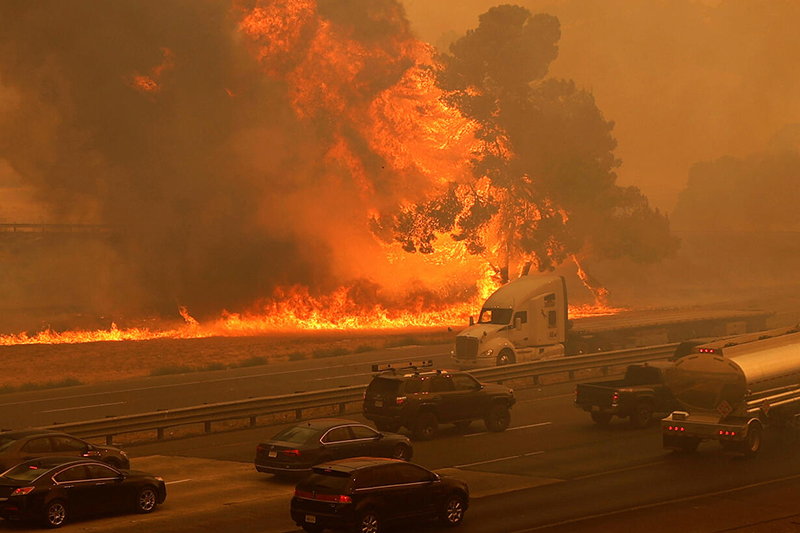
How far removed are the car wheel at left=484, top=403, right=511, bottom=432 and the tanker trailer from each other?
5187mm

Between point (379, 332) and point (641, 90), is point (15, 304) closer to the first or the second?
point (379, 332)

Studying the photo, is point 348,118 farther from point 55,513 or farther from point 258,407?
point 55,513

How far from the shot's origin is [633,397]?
27.1 m

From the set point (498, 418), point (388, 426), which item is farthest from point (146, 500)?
point (498, 418)

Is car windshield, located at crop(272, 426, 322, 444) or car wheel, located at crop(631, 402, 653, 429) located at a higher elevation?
car windshield, located at crop(272, 426, 322, 444)

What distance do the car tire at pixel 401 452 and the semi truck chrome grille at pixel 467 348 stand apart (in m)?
16.4

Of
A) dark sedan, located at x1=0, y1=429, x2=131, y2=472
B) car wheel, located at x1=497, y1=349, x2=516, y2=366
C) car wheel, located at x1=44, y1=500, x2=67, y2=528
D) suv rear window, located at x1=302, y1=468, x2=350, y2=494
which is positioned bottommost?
car wheel, located at x1=44, y1=500, x2=67, y2=528

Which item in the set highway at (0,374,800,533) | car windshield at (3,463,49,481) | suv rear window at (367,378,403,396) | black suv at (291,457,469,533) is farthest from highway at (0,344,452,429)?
black suv at (291,457,469,533)

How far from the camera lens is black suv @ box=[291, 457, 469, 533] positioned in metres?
16.2

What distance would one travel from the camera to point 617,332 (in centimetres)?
4500

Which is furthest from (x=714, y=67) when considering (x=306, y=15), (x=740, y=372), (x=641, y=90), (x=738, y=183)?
(x=740, y=372)

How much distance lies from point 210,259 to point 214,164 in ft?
20.9

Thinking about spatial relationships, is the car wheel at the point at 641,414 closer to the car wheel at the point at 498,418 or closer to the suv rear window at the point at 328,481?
the car wheel at the point at 498,418

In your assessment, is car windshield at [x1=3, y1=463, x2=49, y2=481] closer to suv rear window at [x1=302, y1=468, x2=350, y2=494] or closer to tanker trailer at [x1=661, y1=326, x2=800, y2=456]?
suv rear window at [x1=302, y1=468, x2=350, y2=494]
